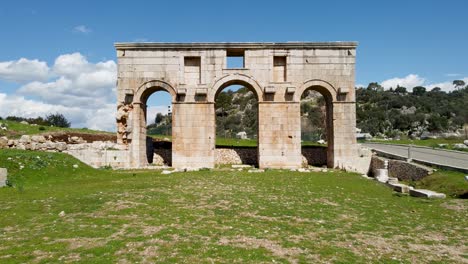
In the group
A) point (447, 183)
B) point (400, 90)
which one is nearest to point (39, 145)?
point (447, 183)

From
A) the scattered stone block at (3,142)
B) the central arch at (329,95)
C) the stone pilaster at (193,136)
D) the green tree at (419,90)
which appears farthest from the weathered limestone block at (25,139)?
the green tree at (419,90)

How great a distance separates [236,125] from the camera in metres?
83.6

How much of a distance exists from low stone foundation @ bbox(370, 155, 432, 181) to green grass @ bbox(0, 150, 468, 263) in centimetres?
394

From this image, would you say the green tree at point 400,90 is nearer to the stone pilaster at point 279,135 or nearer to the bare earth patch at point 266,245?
the stone pilaster at point 279,135

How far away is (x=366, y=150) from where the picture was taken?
25.6 m

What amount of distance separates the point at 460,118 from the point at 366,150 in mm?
51933

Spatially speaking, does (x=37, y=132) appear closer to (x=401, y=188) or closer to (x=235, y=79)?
(x=235, y=79)

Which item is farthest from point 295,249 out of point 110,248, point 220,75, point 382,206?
point 220,75

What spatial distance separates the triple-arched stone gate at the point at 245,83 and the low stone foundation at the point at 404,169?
2.05 meters

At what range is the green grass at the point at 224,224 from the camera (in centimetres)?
664

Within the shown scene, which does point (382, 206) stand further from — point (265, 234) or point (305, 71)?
point (305, 71)

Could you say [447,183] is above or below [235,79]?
below

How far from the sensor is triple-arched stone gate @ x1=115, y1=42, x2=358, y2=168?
2483 centimetres

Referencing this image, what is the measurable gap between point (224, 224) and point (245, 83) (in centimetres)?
1758
